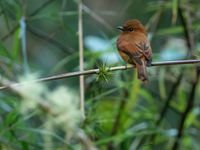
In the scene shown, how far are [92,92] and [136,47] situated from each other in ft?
2.50

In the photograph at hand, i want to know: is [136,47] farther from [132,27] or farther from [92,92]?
→ [92,92]

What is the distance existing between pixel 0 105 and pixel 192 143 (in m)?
2.12

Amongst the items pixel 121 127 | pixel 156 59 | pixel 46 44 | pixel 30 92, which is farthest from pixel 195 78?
pixel 46 44

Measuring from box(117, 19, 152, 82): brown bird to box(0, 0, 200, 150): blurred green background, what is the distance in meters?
0.10

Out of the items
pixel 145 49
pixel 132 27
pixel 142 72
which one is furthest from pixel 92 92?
pixel 132 27

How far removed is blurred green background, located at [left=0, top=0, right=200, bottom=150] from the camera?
360 cm

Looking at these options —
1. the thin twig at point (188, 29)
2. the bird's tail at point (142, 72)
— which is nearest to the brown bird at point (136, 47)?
the bird's tail at point (142, 72)

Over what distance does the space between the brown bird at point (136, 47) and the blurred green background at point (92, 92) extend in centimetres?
10

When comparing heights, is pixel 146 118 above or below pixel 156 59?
below

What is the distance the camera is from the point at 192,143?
15.9 feet

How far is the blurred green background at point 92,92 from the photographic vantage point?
11.8ft

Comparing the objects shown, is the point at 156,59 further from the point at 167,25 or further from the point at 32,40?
the point at 167,25

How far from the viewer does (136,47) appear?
176 inches

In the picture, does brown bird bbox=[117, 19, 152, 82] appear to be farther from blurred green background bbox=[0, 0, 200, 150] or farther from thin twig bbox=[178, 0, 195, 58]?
thin twig bbox=[178, 0, 195, 58]
